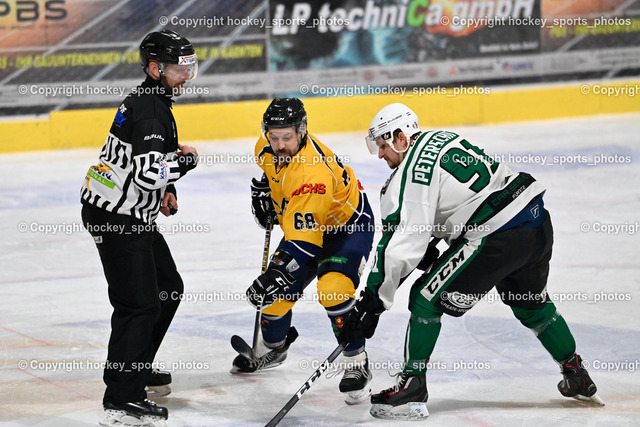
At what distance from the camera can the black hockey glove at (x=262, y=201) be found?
189 inches

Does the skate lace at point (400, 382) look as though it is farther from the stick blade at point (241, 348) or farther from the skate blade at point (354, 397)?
the stick blade at point (241, 348)

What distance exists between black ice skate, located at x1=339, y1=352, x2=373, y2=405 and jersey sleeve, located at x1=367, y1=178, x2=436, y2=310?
1.83ft

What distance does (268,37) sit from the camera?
12289 millimetres

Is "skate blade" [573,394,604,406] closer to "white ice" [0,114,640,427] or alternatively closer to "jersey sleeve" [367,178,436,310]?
"white ice" [0,114,640,427]

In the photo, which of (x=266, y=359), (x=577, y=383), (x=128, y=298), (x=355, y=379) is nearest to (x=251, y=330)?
(x=266, y=359)

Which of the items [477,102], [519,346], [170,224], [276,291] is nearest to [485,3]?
[477,102]

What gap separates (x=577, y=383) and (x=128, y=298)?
6.33ft

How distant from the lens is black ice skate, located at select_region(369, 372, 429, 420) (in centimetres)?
408

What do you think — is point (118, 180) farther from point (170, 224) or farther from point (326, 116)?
point (326, 116)

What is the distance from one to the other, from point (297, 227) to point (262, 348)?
0.80 meters

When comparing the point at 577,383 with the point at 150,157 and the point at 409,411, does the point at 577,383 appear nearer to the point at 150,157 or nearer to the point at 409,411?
the point at 409,411

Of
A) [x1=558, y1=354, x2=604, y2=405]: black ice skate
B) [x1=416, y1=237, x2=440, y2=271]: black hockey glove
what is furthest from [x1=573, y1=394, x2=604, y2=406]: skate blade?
[x1=416, y1=237, x2=440, y2=271]: black hockey glove

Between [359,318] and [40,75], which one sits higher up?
[40,75]

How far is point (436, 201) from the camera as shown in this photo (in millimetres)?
3918
